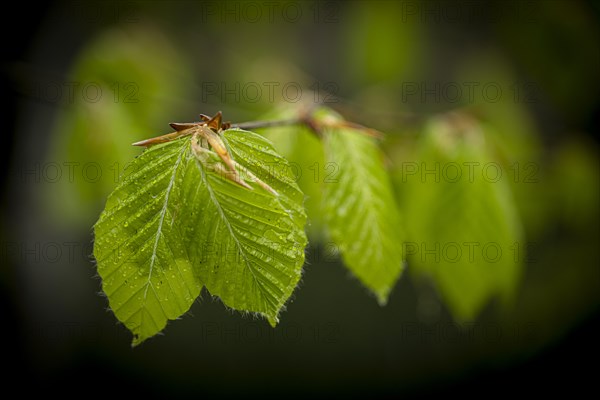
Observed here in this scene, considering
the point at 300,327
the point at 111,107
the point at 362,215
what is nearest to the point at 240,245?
the point at 362,215

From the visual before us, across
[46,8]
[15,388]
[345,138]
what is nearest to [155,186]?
[345,138]

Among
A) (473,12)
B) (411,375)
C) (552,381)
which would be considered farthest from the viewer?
(411,375)

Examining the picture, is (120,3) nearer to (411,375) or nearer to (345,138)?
(345,138)

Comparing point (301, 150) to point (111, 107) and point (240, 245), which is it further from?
point (111, 107)

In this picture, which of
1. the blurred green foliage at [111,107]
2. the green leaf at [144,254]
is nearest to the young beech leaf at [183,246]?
the green leaf at [144,254]

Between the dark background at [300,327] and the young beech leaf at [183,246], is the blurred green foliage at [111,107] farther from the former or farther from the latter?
the young beech leaf at [183,246]

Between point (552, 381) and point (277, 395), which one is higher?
point (552, 381)

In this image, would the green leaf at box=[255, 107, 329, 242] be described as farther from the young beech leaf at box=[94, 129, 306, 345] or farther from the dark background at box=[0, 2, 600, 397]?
the dark background at box=[0, 2, 600, 397]
